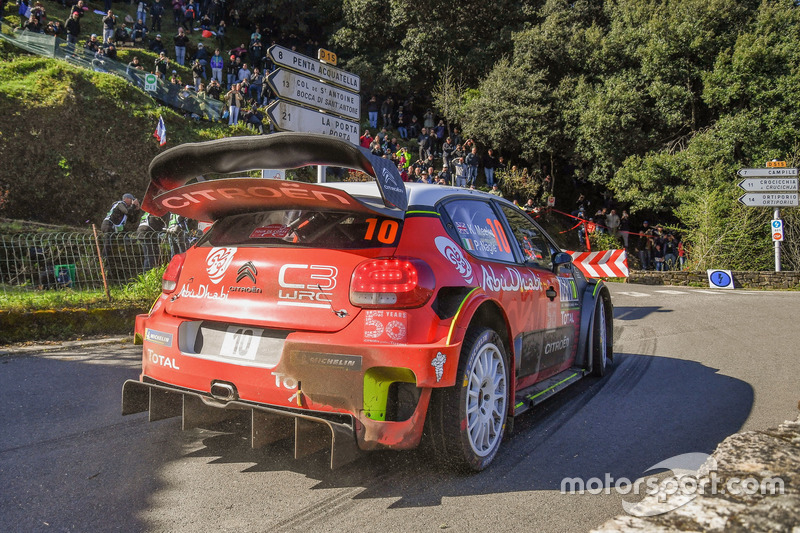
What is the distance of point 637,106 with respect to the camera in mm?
26703

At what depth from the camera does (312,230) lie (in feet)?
11.0

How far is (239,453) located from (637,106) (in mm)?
26984

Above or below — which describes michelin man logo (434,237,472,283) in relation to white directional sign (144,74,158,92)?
below

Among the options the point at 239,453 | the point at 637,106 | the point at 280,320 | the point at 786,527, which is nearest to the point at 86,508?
the point at 239,453

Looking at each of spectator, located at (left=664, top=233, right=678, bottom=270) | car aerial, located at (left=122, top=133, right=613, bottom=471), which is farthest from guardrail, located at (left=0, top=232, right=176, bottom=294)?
spectator, located at (left=664, top=233, right=678, bottom=270)

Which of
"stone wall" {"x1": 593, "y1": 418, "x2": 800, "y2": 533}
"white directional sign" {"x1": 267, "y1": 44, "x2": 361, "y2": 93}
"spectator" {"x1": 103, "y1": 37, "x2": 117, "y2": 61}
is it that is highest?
"spectator" {"x1": 103, "y1": 37, "x2": 117, "y2": 61}

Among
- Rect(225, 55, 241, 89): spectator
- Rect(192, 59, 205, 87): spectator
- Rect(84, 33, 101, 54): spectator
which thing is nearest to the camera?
Rect(84, 33, 101, 54): spectator

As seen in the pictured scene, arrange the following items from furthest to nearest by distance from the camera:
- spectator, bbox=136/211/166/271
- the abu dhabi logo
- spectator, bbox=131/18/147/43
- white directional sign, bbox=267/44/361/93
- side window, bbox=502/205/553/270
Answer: spectator, bbox=131/18/147/43, spectator, bbox=136/211/166/271, white directional sign, bbox=267/44/361/93, side window, bbox=502/205/553/270, the abu dhabi logo

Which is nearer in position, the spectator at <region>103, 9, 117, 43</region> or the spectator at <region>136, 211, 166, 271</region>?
the spectator at <region>136, 211, 166, 271</region>

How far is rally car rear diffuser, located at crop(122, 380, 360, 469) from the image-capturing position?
2.86 m

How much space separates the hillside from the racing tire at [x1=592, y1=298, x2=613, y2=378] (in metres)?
14.7

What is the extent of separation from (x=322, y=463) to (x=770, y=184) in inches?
792

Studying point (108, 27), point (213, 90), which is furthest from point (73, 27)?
point (213, 90)

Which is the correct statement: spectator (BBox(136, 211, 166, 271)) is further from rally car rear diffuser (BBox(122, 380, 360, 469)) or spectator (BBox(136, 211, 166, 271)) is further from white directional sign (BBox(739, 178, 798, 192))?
white directional sign (BBox(739, 178, 798, 192))
